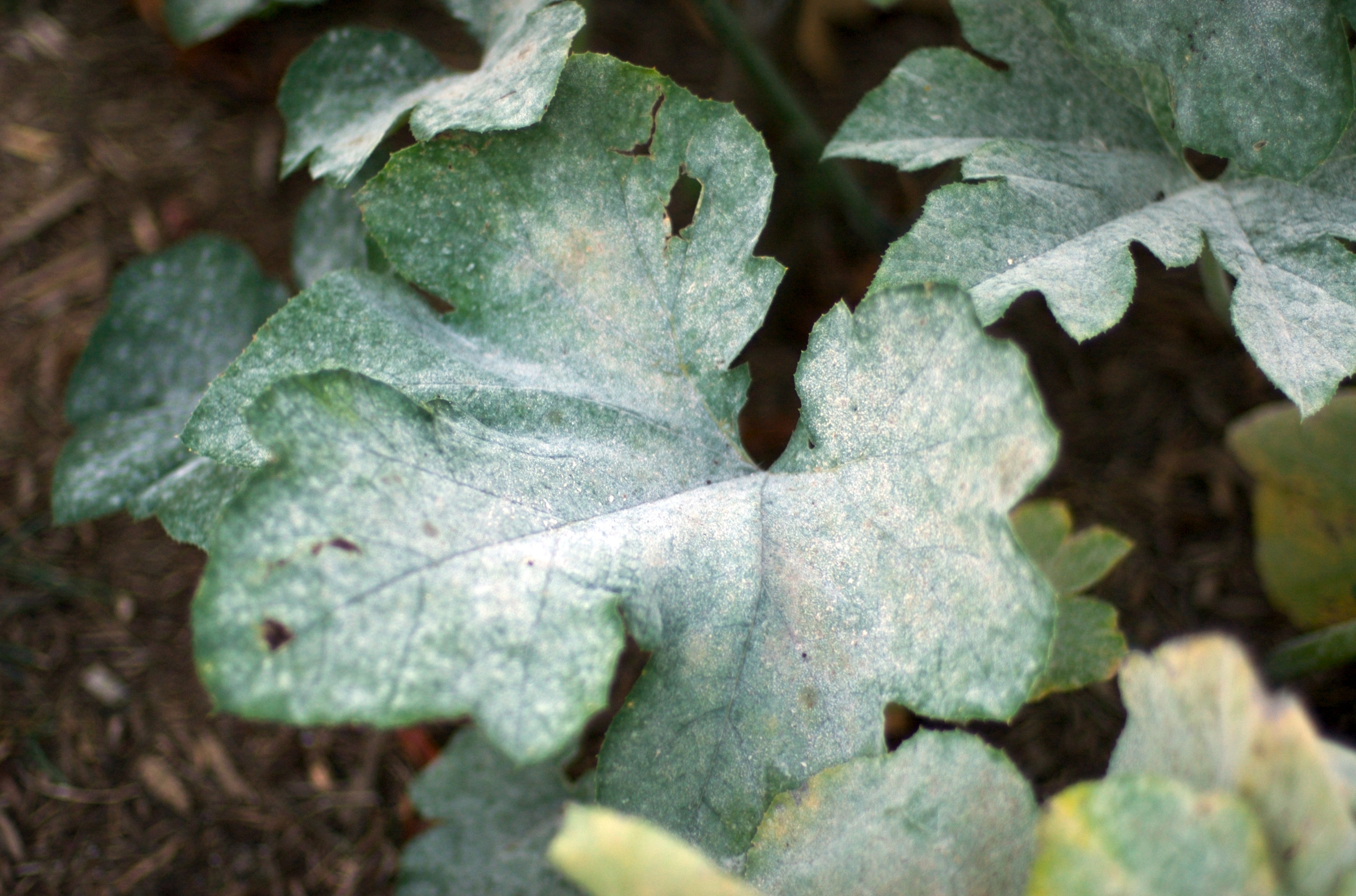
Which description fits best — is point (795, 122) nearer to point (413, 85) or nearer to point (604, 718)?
point (413, 85)

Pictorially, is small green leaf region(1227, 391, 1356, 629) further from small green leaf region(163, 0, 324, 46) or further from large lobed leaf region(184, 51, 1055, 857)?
small green leaf region(163, 0, 324, 46)

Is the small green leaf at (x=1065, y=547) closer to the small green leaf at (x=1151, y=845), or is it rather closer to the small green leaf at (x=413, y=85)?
the small green leaf at (x=1151, y=845)

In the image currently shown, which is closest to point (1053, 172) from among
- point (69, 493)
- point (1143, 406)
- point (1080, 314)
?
point (1080, 314)

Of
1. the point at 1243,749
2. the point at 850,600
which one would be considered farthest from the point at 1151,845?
the point at 850,600

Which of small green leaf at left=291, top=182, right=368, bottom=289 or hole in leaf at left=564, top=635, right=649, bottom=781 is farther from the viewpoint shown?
hole in leaf at left=564, top=635, right=649, bottom=781

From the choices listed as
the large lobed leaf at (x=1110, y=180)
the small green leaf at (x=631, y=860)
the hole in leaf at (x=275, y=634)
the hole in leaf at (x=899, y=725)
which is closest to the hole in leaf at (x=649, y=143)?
the large lobed leaf at (x=1110, y=180)

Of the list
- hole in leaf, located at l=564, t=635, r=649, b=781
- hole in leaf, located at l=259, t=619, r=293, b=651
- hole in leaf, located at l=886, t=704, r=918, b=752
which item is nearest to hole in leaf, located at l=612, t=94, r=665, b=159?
hole in leaf, located at l=259, t=619, r=293, b=651

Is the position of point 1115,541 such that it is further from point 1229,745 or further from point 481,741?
point 481,741
